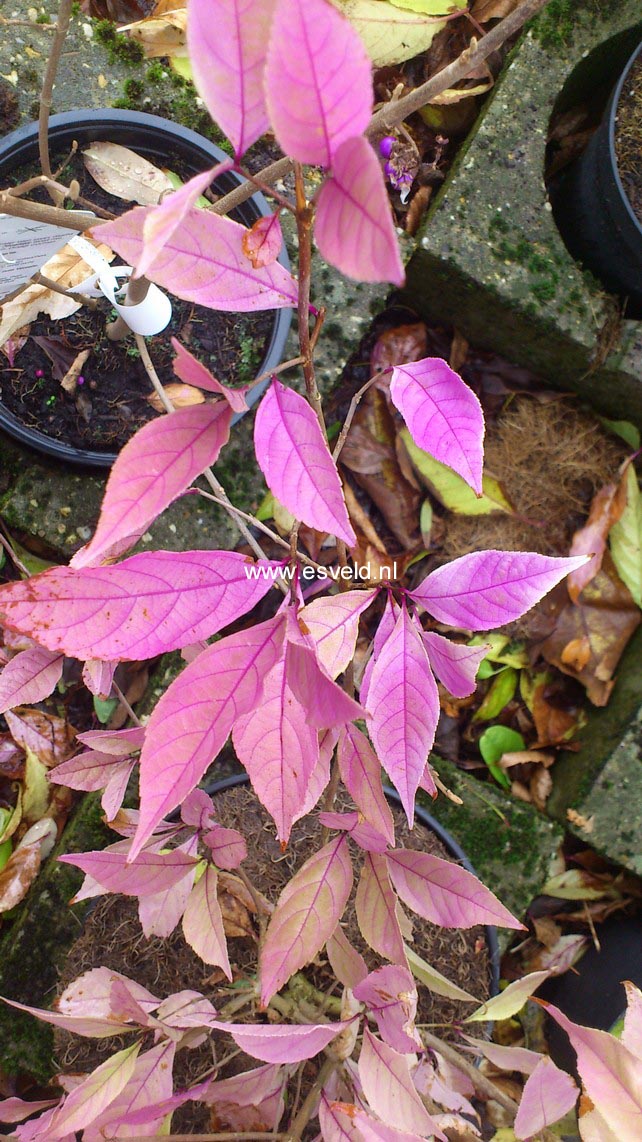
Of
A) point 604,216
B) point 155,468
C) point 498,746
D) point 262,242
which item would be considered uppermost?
point 604,216

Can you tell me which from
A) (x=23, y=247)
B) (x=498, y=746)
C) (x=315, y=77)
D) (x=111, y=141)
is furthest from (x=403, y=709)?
(x=111, y=141)

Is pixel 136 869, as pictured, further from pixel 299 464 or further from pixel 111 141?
pixel 111 141

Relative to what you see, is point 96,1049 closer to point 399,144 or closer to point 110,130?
point 110,130

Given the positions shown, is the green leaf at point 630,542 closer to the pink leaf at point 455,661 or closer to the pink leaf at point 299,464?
the pink leaf at point 455,661

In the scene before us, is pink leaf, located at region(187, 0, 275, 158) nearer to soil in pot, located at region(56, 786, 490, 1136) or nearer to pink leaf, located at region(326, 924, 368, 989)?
pink leaf, located at region(326, 924, 368, 989)

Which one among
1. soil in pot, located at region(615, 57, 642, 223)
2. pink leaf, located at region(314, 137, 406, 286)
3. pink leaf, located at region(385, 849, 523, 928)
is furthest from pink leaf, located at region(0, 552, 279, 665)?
soil in pot, located at region(615, 57, 642, 223)
